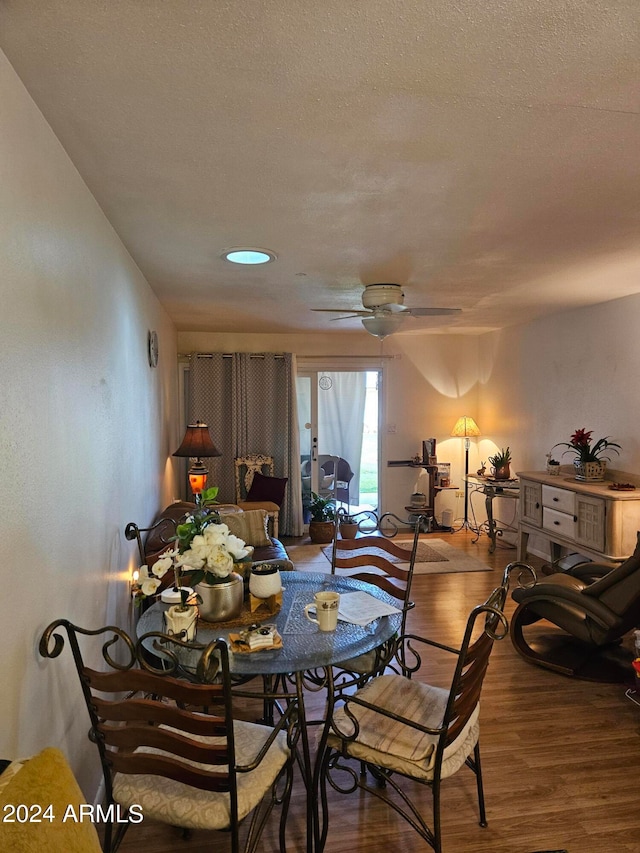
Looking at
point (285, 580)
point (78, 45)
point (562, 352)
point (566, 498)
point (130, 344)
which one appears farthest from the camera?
point (562, 352)

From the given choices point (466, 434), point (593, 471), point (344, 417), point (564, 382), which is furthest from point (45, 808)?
point (344, 417)

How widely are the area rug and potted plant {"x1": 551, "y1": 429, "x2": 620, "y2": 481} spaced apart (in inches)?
54.2

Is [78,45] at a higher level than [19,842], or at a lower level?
higher

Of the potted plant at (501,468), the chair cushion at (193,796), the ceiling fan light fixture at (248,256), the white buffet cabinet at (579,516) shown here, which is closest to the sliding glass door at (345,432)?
the potted plant at (501,468)

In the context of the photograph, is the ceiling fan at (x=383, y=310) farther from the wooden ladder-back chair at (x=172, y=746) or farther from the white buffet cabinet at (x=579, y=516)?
the wooden ladder-back chair at (x=172, y=746)

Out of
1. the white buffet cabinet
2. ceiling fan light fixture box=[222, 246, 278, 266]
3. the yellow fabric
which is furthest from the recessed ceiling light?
the white buffet cabinet

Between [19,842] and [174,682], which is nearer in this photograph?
[19,842]

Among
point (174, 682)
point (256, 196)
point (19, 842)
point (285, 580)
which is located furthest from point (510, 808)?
point (256, 196)

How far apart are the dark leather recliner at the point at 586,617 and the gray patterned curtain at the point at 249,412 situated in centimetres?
344

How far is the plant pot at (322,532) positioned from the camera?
626 centimetres

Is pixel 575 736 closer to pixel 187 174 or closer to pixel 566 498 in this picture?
pixel 566 498

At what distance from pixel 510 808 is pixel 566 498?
2.81m

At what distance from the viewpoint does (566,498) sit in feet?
14.6

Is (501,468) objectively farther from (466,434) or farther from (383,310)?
(383,310)
